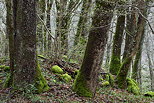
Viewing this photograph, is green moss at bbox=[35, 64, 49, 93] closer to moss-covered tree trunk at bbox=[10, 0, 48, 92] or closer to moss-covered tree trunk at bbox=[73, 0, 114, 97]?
moss-covered tree trunk at bbox=[10, 0, 48, 92]

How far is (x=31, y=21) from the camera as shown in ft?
19.4

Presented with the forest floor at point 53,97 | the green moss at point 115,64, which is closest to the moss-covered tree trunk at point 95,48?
the forest floor at point 53,97

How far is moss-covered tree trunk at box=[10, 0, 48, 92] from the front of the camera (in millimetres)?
5797

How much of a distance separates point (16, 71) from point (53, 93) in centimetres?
167

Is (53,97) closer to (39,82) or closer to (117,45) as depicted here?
(39,82)

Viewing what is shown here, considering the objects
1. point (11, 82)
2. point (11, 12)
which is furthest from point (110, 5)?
point (11, 82)

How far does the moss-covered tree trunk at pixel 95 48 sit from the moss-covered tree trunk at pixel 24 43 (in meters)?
1.86

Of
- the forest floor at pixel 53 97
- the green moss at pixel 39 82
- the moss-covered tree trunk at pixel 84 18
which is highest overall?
the moss-covered tree trunk at pixel 84 18

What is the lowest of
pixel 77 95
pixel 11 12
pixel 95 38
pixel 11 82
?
pixel 77 95

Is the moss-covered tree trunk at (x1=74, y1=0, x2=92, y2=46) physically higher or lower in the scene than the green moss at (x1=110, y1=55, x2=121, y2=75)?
higher

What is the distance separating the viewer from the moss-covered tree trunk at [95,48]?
653cm

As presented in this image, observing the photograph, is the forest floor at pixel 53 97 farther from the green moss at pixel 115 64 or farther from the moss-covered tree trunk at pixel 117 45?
the moss-covered tree trunk at pixel 117 45

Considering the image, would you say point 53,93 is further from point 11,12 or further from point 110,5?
point 110,5

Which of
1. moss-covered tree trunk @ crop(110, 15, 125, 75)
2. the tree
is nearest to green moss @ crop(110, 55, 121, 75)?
moss-covered tree trunk @ crop(110, 15, 125, 75)
